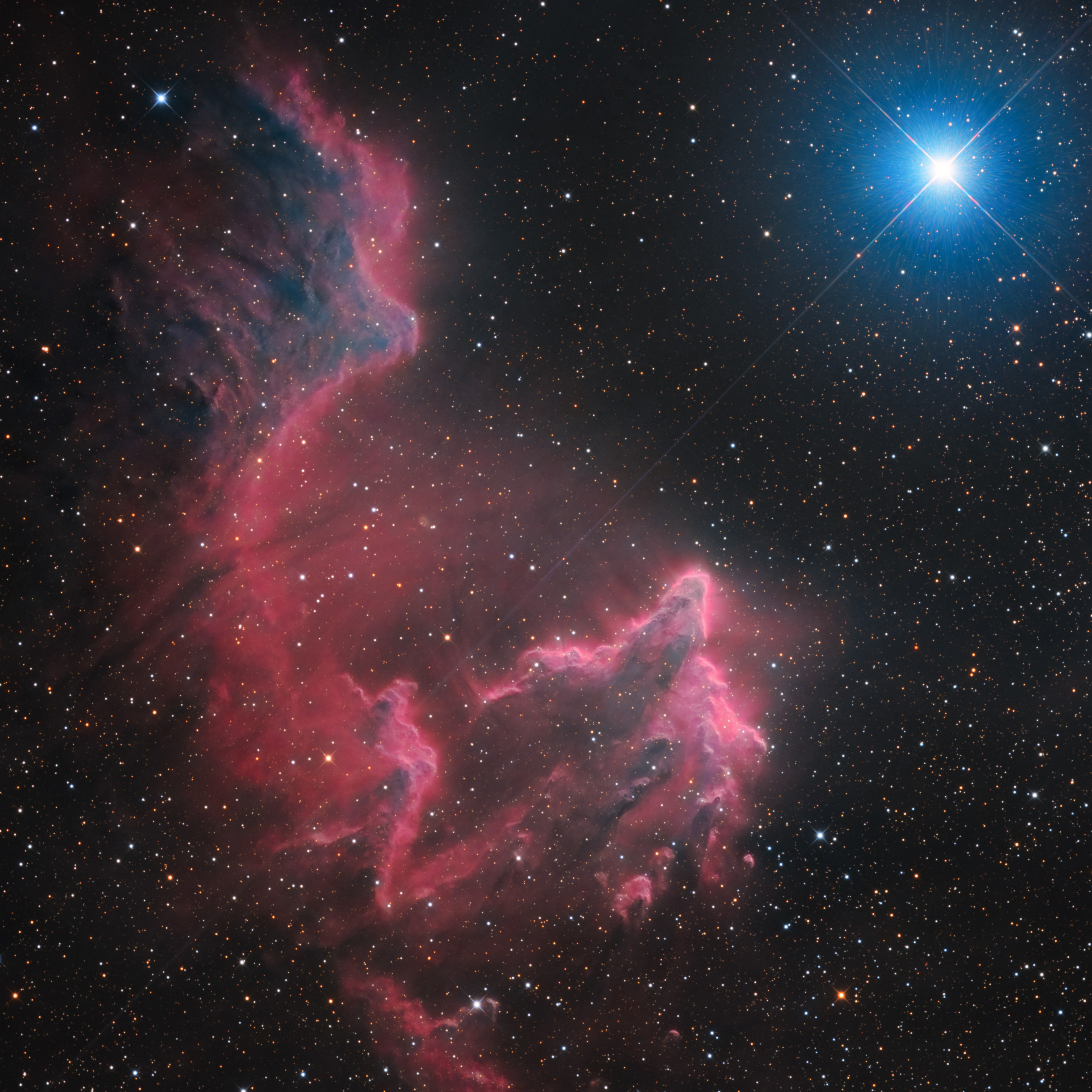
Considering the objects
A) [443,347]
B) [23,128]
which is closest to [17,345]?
[23,128]

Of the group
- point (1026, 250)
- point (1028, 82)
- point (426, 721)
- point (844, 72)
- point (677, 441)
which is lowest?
point (426, 721)

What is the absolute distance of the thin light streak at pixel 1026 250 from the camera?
2955 mm

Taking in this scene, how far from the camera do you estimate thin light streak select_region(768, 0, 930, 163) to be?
2.85 m

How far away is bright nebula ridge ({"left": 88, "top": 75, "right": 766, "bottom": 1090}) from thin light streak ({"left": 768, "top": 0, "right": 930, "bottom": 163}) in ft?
7.66

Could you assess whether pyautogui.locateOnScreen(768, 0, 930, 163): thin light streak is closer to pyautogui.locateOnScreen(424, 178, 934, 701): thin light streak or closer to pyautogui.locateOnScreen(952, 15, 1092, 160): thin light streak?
pyautogui.locateOnScreen(952, 15, 1092, 160): thin light streak

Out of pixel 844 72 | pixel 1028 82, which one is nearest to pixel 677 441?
pixel 844 72

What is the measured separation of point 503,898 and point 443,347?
A: 309cm

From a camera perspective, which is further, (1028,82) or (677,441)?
(677,441)

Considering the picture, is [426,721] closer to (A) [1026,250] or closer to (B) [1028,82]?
(A) [1026,250]

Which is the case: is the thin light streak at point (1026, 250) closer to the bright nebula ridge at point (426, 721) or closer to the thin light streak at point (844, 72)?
the thin light streak at point (844, 72)

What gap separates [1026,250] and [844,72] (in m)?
1.34

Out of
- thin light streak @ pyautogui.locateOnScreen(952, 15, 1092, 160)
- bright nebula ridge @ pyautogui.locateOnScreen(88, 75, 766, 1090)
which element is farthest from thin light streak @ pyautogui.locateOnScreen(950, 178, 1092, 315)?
bright nebula ridge @ pyautogui.locateOnScreen(88, 75, 766, 1090)

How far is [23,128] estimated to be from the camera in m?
2.76

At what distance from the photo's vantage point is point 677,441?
3.08m
